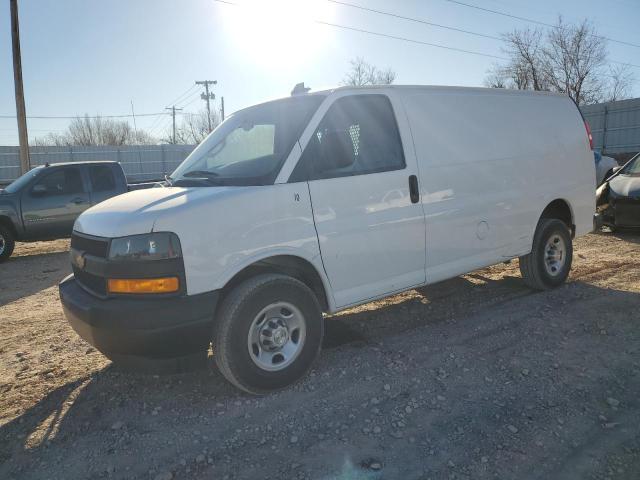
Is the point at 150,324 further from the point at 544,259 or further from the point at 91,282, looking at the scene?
the point at 544,259

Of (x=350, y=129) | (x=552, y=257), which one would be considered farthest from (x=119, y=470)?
(x=552, y=257)

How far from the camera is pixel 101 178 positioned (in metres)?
10.4

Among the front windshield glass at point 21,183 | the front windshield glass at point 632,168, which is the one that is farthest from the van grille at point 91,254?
the front windshield glass at point 632,168

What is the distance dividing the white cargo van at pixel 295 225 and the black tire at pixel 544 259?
45 centimetres

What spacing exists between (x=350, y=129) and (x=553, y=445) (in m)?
2.58

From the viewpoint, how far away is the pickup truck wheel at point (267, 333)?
326 centimetres

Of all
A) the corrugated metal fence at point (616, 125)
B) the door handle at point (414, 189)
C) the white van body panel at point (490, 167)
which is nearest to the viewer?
the door handle at point (414, 189)

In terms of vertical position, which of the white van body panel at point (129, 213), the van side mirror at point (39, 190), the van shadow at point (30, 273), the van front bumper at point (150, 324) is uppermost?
the van side mirror at point (39, 190)

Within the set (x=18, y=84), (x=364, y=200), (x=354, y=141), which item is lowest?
(x=364, y=200)

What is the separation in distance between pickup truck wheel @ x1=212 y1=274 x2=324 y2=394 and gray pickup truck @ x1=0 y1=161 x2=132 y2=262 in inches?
307

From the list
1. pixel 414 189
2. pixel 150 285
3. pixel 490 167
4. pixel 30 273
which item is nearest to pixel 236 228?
pixel 150 285

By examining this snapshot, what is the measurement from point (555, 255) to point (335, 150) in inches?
139

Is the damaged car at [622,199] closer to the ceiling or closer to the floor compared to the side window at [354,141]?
closer to the floor

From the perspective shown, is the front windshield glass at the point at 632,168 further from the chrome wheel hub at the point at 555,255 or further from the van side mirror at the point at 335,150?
the van side mirror at the point at 335,150
